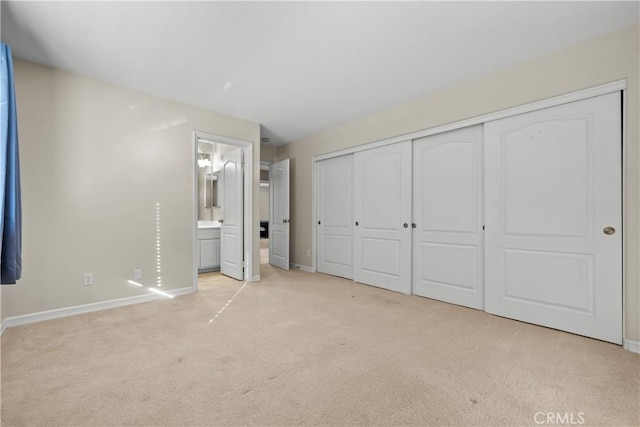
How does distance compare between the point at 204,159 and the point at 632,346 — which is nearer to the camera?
the point at 632,346

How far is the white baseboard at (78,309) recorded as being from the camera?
274 centimetres

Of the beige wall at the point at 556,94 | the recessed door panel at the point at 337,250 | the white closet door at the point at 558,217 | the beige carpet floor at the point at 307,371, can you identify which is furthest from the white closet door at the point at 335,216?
the white closet door at the point at 558,217

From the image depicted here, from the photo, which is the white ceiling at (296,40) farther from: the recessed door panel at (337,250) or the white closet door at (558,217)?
the recessed door panel at (337,250)

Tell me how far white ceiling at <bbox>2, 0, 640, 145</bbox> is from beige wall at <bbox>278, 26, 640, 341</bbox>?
5.1 inches

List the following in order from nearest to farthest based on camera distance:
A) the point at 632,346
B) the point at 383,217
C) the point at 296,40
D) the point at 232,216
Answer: the point at 632,346
the point at 296,40
the point at 383,217
the point at 232,216

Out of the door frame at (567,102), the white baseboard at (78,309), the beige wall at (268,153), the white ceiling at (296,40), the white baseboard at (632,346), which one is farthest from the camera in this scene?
the beige wall at (268,153)

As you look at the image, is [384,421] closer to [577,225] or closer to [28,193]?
[577,225]

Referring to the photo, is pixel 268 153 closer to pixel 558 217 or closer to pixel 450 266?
pixel 450 266

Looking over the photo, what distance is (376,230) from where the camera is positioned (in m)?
4.29

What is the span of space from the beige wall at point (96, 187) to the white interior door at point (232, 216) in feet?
2.72

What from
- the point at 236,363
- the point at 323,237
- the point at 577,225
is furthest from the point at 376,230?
the point at 236,363

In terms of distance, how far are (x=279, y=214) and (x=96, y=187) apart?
308 centimetres

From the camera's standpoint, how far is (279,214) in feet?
19.1

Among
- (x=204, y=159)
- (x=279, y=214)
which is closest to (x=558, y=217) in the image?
(x=279, y=214)
